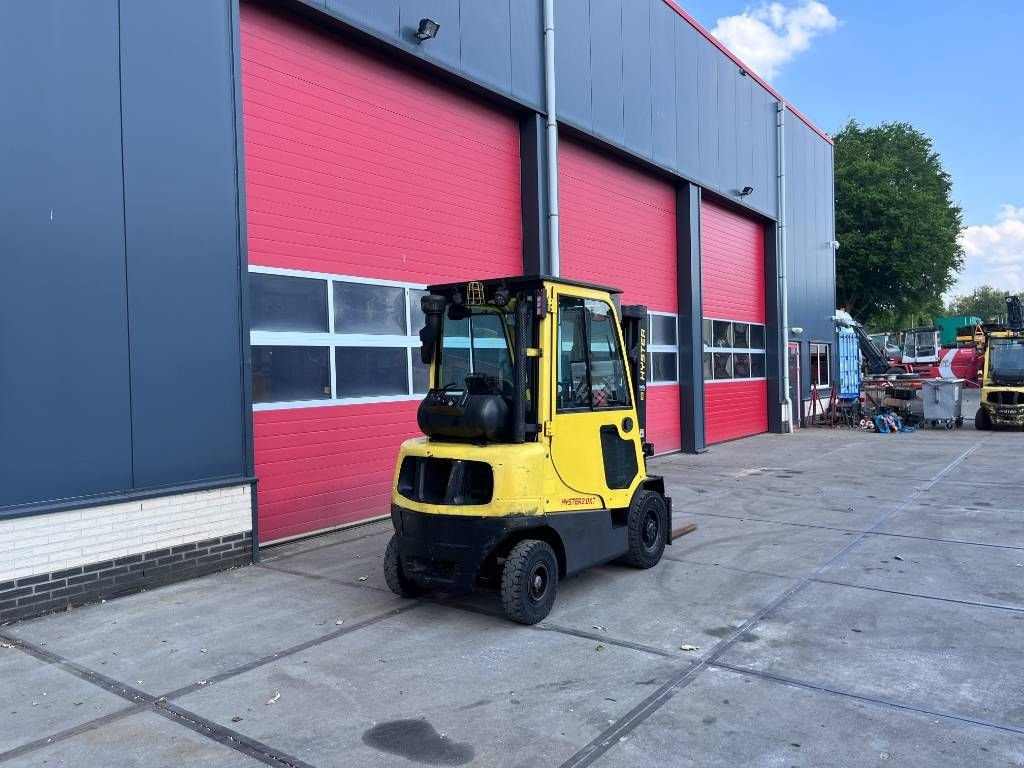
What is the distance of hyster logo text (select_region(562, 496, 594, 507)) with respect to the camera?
5723 millimetres

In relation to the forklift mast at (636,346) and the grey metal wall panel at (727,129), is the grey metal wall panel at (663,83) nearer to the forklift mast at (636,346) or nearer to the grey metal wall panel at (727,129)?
the grey metal wall panel at (727,129)

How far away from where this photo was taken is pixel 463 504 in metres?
5.39

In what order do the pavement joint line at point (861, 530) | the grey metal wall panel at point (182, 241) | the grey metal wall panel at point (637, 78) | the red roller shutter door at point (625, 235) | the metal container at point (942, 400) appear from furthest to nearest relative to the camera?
1. the metal container at point (942, 400)
2. the grey metal wall panel at point (637, 78)
3. the red roller shutter door at point (625, 235)
4. the pavement joint line at point (861, 530)
5. the grey metal wall panel at point (182, 241)

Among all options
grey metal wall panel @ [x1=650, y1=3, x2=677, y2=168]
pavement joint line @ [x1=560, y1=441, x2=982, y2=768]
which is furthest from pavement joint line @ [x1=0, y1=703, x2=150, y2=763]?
grey metal wall panel @ [x1=650, y1=3, x2=677, y2=168]

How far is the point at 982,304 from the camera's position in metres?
93.7

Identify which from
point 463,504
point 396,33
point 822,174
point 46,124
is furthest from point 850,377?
point 46,124

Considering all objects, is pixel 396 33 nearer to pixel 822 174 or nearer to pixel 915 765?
pixel 915 765

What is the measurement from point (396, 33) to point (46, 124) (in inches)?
181

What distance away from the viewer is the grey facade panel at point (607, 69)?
511 inches

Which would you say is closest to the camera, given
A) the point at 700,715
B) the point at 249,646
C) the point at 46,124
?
the point at 700,715

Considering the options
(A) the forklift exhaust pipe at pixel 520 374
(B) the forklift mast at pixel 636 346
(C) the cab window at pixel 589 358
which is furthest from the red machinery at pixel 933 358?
(A) the forklift exhaust pipe at pixel 520 374

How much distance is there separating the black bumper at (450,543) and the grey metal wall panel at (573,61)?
8517 millimetres

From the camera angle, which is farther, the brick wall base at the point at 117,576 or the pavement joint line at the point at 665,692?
the brick wall base at the point at 117,576

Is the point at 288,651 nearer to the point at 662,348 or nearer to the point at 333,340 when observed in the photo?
the point at 333,340
